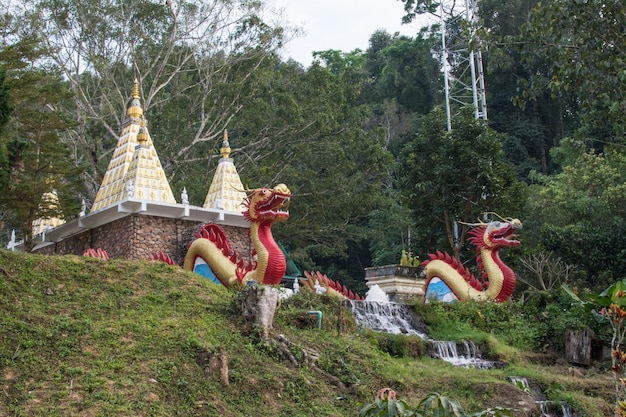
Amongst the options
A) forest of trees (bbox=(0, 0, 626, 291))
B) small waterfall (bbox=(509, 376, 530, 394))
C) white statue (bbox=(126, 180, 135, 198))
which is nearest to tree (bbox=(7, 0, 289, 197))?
forest of trees (bbox=(0, 0, 626, 291))

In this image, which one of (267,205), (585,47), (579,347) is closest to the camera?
(585,47)

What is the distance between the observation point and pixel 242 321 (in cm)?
1043

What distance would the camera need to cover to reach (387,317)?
49.4 feet

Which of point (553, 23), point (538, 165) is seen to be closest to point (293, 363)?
point (553, 23)

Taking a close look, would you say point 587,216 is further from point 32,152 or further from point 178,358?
point 178,358

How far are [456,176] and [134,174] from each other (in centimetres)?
882

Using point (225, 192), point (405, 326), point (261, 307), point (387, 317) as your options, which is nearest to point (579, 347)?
point (405, 326)

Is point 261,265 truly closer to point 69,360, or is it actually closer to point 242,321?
point 242,321

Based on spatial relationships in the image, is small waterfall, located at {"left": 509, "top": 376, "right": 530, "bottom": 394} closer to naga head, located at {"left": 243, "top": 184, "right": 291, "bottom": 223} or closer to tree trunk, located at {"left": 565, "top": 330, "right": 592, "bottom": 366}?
tree trunk, located at {"left": 565, "top": 330, "right": 592, "bottom": 366}

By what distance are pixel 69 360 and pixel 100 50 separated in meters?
17.3

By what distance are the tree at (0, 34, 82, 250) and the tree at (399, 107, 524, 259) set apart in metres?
9.05

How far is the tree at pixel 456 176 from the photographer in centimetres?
2117

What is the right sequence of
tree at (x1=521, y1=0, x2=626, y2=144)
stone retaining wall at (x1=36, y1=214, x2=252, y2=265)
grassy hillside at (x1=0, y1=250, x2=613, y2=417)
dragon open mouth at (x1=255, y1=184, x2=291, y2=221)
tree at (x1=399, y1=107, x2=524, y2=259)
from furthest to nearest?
tree at (x1=399, y1=107, x2=524, y2=259)
stone retaining wall at (x1=36, y1=214, x2=252, y2=265)
dragon open mouth at (x1=255, y1=184, x2=291, y2=221)
tree at (x1=521, y1=0, x2=626, y2=144)
grassy hillside at (x1=0, y1=250, x2=613, y2=417)

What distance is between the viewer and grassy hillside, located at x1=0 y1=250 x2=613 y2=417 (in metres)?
8.24
